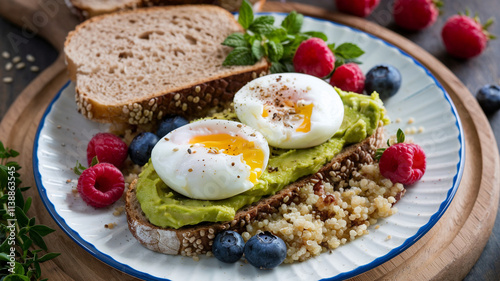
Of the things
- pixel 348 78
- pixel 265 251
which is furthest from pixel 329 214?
pixel 348 78

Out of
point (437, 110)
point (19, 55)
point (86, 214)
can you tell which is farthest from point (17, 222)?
point (437, 110)

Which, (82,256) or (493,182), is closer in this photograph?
(82,256)

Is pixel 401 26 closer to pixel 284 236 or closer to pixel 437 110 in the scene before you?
pixel 437 110

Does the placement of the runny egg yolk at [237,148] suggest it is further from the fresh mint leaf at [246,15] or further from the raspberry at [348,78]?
the fresh mint leaf at [246,15]

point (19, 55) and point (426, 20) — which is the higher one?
point (426, 20)

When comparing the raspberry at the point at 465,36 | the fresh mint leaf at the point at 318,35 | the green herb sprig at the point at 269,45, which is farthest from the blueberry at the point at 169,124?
the raspberry at the point at 465,36

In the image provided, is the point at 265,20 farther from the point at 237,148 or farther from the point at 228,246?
the point at 228,246
